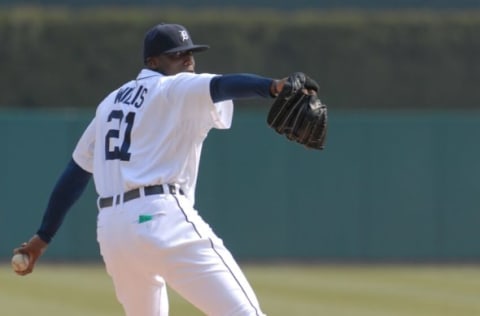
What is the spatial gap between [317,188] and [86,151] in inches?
461

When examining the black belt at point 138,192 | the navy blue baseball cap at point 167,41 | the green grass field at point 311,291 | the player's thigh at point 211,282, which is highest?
the navy blue baseball cap at point 167,41

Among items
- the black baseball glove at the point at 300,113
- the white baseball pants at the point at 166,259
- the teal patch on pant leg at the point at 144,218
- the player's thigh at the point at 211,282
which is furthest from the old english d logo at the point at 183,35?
the player's thigh at the point at 211,282

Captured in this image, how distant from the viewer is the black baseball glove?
4.81 m

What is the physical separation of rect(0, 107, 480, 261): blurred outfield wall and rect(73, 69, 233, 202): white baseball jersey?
11.6 meters

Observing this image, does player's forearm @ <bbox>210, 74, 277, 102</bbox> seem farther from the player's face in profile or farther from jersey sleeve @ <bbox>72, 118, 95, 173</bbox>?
jersey sleeve @ <bbox>72, 118, 95, 173</bbox>

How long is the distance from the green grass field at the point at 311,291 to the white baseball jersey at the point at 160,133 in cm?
522

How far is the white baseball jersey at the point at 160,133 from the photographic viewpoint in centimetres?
498

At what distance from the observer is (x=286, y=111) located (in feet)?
16.0

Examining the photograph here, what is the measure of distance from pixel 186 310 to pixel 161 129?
5.71 m

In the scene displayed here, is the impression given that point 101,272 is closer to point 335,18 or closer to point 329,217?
point 329,217

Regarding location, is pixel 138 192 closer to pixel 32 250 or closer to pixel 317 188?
pixel 32 250

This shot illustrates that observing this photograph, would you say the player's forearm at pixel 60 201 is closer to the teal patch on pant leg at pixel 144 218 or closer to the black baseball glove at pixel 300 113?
the teal patch on pant leg at pixel 144 218

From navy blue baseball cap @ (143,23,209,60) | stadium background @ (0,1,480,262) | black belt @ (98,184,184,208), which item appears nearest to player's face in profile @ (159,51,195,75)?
navy blue baseball cap @ (143,23,209,60)

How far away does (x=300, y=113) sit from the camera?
487cm
